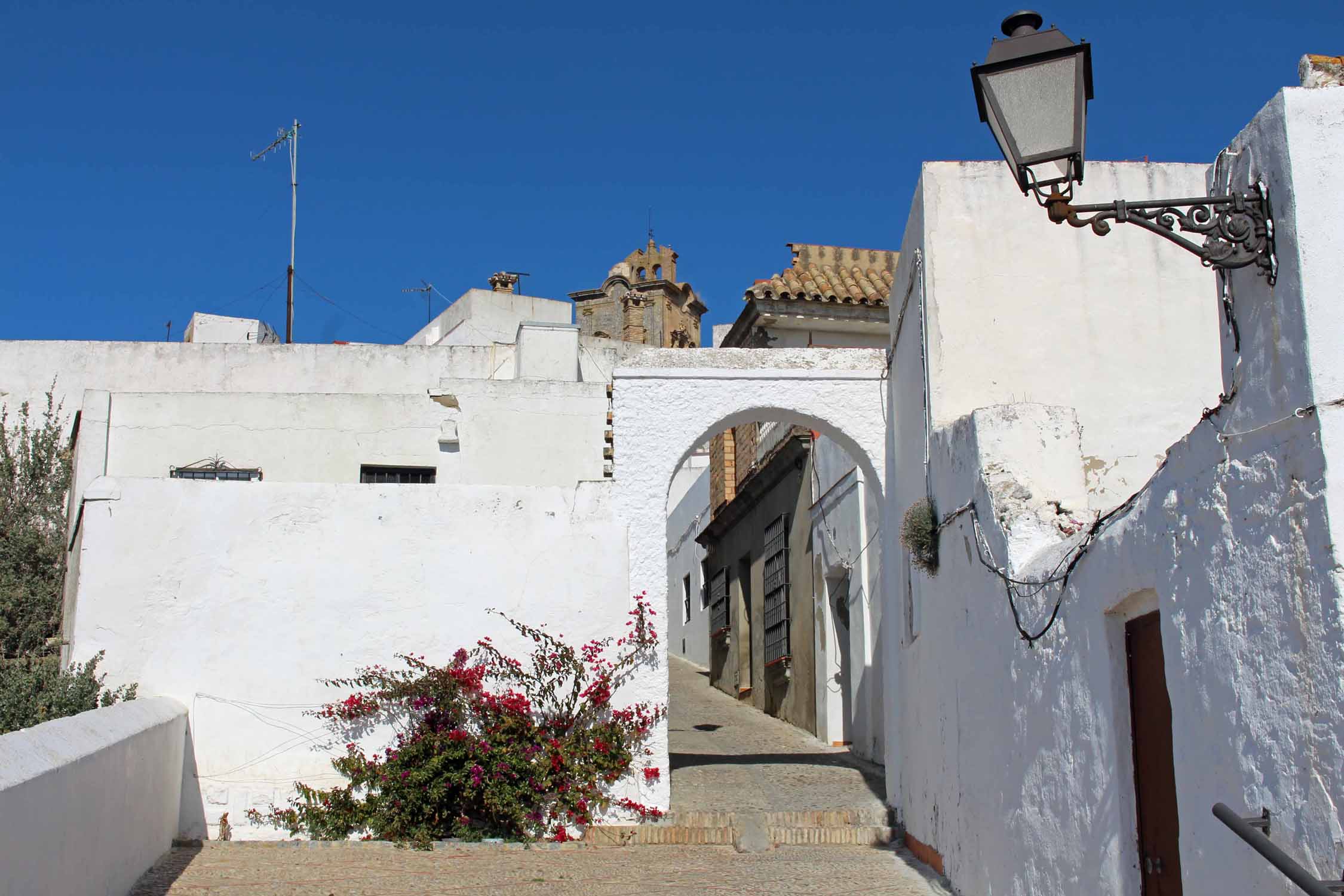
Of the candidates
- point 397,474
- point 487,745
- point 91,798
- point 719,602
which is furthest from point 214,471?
point 719,602

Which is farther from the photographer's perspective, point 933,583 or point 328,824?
point 328,824

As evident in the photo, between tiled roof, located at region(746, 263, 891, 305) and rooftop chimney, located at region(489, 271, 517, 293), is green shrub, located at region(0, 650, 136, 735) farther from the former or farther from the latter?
rooftop chimney, located at region(489, 271, 517, 293)

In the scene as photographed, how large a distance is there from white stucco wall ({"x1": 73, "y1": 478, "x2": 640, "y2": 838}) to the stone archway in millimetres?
203

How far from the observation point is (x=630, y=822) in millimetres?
9219

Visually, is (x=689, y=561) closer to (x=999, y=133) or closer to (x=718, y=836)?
(x=718, y=836)

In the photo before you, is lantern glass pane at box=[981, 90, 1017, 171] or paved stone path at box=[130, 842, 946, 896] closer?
lantern glass pane at box=[981, 90, 1017, 171]

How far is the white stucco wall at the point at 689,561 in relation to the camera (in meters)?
24.6

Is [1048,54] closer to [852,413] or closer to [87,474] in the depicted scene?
[852,413]

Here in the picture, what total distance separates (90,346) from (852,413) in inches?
473

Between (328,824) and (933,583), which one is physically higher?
(933,583)

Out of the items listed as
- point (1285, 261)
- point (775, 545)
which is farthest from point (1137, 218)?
point (775, 545)

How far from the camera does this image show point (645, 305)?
44.0 metres

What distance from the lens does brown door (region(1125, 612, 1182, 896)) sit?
15.2ft

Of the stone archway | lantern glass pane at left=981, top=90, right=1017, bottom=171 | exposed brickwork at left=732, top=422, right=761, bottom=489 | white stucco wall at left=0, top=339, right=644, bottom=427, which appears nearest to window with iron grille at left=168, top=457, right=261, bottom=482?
white stucco wall at left=0, top=339, right=644, bottom=427
